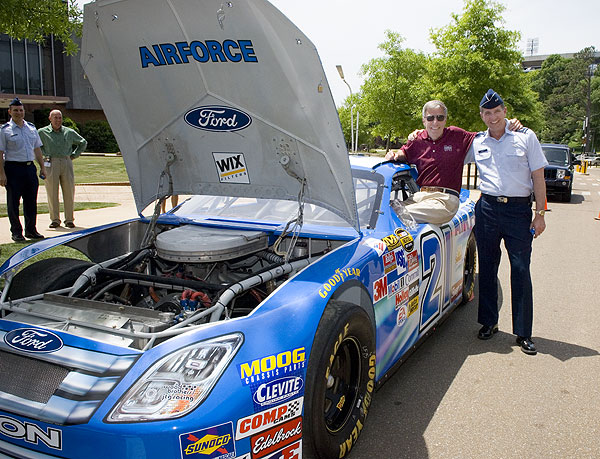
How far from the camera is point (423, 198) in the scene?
4148mm

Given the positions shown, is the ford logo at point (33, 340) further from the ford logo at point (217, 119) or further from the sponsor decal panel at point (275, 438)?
the ford logo at point (217, 119)

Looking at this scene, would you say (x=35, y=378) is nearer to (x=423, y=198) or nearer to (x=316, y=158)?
(x=316, y=158)

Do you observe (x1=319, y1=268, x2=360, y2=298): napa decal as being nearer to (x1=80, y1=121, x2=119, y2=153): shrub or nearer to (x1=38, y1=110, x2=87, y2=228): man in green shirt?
(x1=38, y1=110, x2=87, y2=228): man in green shirt

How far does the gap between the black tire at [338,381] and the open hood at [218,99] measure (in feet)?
2.61

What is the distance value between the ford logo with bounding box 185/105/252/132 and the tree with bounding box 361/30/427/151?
23.8m

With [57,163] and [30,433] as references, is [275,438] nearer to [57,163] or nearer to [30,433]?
[30,433]

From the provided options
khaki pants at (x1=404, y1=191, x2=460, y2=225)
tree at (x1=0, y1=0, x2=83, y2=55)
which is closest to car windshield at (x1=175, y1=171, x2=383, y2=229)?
khaki pants at (x1=404, y1=191, x2=460, y2=225)

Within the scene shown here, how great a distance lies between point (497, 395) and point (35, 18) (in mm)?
6185

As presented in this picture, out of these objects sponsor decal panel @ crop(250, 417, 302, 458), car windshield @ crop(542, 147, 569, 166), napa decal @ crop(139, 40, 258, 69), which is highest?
napa decal @ crop(139, 40, 258, 69)

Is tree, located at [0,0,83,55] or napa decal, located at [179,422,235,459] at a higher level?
tree, located at [0,0,83,55]

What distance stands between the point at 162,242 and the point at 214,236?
1.08 feet

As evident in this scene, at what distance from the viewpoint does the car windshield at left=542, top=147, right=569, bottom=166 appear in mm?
17578

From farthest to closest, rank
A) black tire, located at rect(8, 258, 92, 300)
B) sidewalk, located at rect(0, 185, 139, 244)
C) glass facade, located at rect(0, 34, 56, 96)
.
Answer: glass facade, located at rect(0, 34, 56, 96), sidewalk, located at rect(0, 185, 139, 244), black tire, located at rect(8, 258, 92, 300)

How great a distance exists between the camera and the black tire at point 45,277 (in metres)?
3.35
